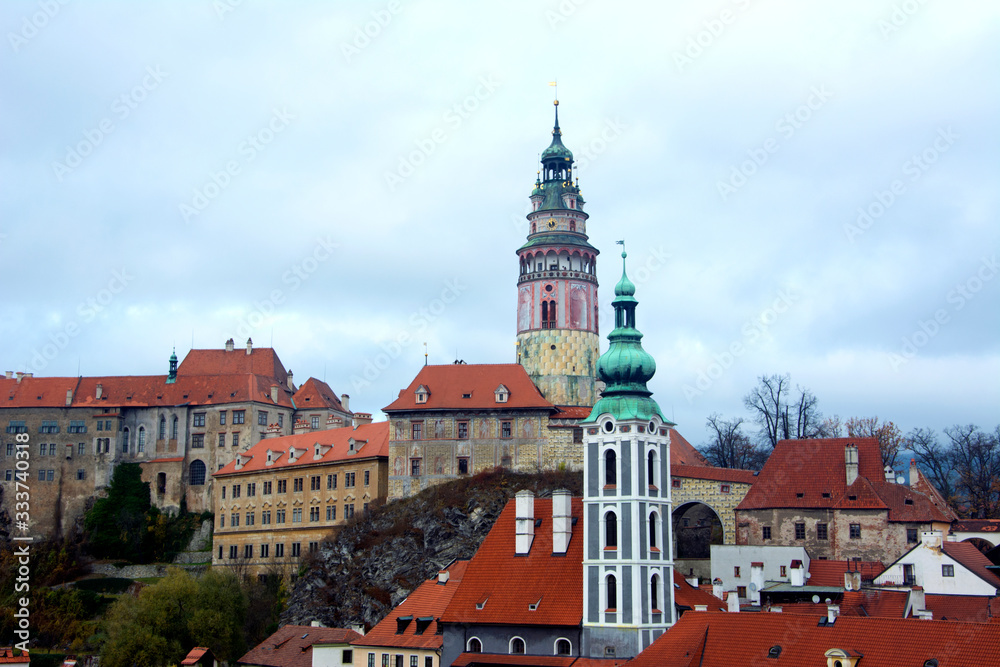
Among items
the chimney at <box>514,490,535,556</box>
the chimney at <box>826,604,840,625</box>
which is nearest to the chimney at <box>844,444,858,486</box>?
the chimney at <box>514,490,535,556</box>

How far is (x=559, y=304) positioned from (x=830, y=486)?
22734 millimetres

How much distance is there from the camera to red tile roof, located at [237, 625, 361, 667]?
52750 mm

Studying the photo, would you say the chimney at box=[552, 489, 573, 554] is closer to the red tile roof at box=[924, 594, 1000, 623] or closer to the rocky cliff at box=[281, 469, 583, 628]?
the red tile roof at box=[924, 594, 1000, 623]

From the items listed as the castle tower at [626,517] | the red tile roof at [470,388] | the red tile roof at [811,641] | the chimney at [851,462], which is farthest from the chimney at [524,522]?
the red tile roof at [470,388]

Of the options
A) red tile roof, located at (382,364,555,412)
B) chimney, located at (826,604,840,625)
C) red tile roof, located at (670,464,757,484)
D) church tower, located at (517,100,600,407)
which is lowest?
chimney, located at (826,604,840,625)

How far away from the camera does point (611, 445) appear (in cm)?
4694

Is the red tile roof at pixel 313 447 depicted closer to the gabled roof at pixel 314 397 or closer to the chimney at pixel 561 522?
the gabled roof at pixel 314 397

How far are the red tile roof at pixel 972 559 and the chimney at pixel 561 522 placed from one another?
15.6 metres

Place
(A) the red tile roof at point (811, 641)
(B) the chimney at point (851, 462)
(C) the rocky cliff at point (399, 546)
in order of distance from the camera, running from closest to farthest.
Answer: (A) the red tile roof at point (811, 641)
(B) the chimney at point (851, 462)
(C) the rocky cliff at point (399, 546)

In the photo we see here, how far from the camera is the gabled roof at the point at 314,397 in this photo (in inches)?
3526

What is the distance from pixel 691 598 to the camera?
48.5 m

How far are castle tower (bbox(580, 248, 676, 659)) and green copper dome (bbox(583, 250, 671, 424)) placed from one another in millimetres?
38

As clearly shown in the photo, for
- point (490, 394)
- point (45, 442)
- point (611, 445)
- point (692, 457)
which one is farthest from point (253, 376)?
point (611, 445)

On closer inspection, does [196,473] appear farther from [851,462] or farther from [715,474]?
[851,462]
